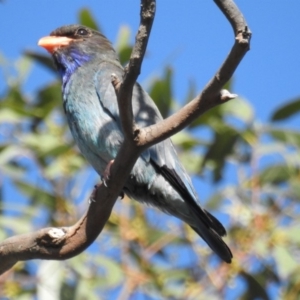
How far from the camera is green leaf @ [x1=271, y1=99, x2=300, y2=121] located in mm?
4992

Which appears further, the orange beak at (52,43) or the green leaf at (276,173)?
the green leaf at (276,173)

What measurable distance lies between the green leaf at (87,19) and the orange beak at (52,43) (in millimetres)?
788

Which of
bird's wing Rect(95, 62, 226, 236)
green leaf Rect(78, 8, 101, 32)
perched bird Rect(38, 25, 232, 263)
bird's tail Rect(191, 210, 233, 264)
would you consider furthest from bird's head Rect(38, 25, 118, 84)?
bird's tail Rect(191, 210, 233, 264)

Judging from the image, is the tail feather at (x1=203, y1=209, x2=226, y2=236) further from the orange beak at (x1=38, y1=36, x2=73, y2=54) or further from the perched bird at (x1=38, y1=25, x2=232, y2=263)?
the orange beak at (x1=38, y1=36, x2=73, y2=54)

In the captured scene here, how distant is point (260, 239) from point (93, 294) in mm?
901

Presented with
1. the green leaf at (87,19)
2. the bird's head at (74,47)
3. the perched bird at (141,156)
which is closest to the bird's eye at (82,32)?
the bird's head at (74,47)

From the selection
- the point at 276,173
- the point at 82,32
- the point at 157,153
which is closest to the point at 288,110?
the point at 276,173

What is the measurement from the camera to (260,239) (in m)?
4.59

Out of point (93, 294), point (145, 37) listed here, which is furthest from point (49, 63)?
point (145, 37)

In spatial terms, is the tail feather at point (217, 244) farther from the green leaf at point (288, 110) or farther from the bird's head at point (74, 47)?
the green leaf at point (288, 110)

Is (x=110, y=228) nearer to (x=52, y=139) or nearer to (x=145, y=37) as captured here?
(x=52, y=139)

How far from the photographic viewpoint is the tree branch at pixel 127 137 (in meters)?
2.55

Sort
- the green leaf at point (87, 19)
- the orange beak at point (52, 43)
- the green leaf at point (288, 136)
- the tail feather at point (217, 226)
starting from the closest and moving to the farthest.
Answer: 1. the tail feather at point (217, 226)
2. the orange beak at point (52, 43)
3. the green leaf at point (288, 136)
4. the green leaf at point (87, 19)

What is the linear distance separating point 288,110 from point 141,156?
138 cm
